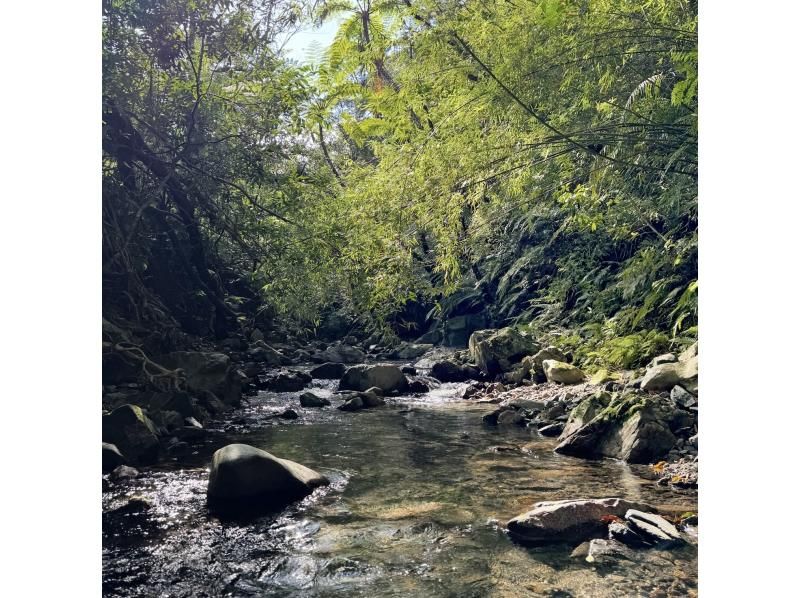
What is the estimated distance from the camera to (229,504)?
376cm

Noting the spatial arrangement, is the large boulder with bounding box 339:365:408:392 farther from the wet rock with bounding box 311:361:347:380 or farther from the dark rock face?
the dark rock face

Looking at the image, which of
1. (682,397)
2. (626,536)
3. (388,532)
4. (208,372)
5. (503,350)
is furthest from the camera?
(503,350)

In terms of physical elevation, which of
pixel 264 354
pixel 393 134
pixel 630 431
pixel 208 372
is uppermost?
pixel 393 134

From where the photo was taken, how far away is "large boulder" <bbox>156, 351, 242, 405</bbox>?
6789mm

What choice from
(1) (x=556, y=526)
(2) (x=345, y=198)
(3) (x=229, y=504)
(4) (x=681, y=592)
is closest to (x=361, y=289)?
(2) (x=345, y=198)

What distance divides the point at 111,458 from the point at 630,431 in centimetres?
393

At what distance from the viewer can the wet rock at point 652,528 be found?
298 centimetres

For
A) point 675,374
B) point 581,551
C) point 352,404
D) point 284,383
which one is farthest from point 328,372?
point 581,551

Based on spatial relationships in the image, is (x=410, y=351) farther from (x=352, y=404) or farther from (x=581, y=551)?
(x=581, y=551)

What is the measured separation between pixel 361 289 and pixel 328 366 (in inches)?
195

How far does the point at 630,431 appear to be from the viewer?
479 centimetres
